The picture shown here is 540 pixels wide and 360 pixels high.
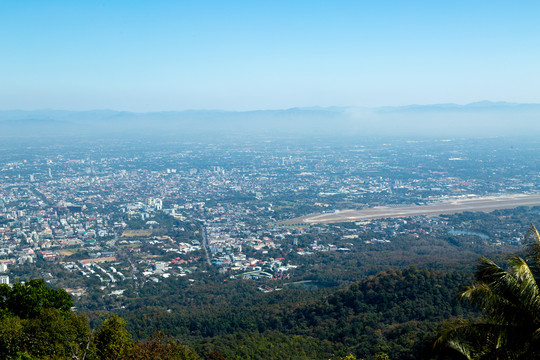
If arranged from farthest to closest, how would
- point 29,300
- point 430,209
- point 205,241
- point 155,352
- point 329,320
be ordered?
point 430,209 → point 205,241 → point 329,320 → point 29,300 → point 155,352

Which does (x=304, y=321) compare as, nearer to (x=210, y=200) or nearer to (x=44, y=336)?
(x=44, y=336)

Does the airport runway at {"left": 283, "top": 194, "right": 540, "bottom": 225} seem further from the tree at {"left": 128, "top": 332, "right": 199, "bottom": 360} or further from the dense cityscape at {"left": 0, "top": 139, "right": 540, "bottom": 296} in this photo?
the tree at {"left": 128, "top": 332, "right": 199, "bottom": 360}

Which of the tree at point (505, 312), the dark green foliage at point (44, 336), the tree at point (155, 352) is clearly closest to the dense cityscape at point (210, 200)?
the dark green foliage at point (44, 336)

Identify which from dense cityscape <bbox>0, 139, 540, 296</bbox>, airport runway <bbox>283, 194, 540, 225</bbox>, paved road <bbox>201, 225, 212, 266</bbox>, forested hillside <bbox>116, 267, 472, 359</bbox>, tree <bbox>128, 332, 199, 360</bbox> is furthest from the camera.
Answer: airport runway <bbox>283, 194, 540, 225</bbox>

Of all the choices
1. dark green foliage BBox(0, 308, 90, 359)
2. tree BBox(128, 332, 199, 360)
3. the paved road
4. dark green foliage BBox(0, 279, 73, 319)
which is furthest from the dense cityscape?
tree BBox(128, 332, 199, 360)

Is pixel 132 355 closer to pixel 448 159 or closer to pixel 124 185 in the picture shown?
pixel 124 185

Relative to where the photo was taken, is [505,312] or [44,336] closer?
[505,312]

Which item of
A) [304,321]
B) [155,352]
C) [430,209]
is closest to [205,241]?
[304,321]
